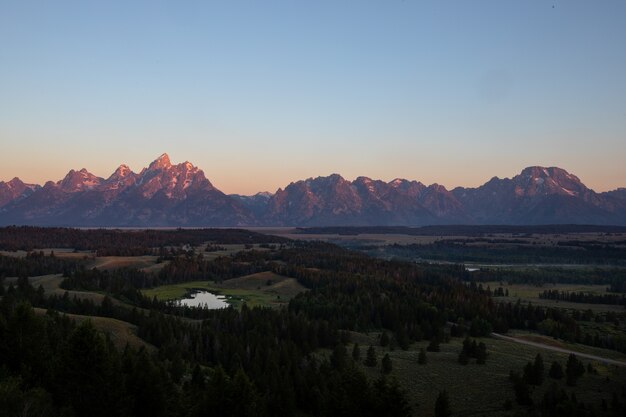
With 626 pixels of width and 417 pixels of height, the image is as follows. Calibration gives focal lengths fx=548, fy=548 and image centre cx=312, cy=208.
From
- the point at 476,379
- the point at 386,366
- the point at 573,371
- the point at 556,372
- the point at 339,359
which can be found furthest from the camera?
the point at 339,359

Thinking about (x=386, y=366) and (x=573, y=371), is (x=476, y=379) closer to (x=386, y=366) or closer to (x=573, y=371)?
(x=386, y=366)

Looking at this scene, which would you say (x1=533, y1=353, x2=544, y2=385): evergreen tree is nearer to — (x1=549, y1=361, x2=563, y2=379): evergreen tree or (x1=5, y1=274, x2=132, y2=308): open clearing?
(x1=549, y1=361, x2=563, y2=379): evergreen tree

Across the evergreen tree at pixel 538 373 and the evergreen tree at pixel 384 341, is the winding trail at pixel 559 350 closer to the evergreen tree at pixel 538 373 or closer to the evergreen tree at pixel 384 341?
the evergreen tree at pixel 538 373

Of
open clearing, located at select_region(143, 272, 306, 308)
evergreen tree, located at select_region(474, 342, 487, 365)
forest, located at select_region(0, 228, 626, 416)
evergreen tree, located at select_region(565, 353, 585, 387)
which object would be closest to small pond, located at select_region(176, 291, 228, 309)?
open clearing, located at select_region(143, 272, 306, 308)

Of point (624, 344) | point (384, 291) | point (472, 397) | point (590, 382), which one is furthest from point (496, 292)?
point (472, 397)

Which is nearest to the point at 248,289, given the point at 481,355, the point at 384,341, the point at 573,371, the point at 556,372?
the point at 384,341

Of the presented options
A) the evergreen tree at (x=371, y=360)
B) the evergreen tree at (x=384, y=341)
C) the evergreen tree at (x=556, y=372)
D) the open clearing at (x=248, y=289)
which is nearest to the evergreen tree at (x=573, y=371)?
the evergreen tree at (x=556, y=372)
